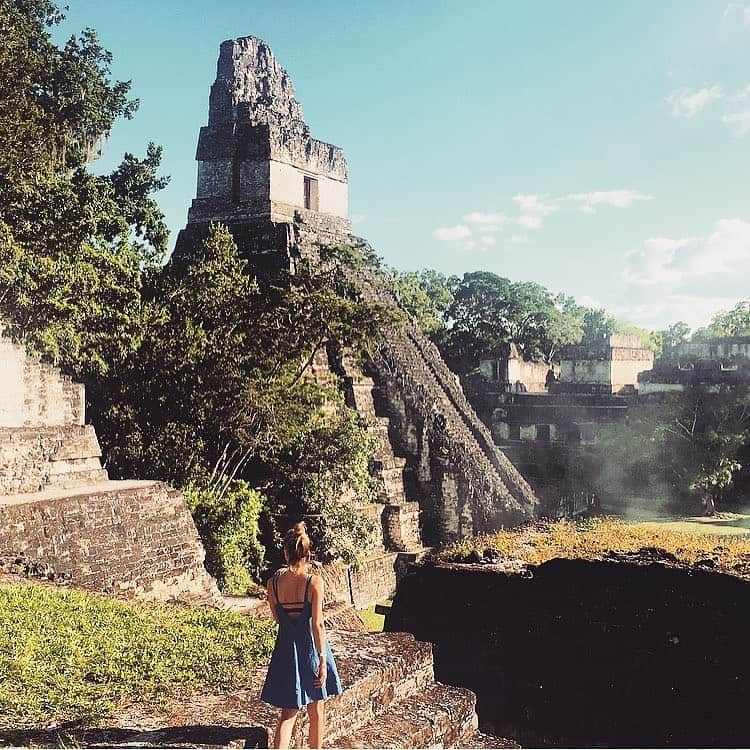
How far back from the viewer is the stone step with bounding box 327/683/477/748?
15.3 feet

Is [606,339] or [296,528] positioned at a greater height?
[606,339]

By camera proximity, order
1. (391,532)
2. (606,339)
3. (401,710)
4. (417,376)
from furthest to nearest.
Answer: (606,339)
(417,376)
(391,532)
(401,710)

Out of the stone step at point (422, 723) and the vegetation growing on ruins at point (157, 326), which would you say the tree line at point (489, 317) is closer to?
the vegetation growing on ruins at point (157, 326)

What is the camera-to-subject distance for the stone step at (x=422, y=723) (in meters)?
4.66

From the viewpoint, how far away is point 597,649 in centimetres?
871

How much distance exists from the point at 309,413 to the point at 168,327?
2674 mm

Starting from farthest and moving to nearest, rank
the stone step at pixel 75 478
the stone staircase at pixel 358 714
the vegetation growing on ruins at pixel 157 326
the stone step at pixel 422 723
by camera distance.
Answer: the vegetation growing on ruins at pixel 157 326 < the stone step at pixel 75 478 < the stone step at pixel 422 723 < the stone staircase at pixel 358 714

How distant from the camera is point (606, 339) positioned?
2492 centimetres

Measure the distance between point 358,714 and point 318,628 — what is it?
1.38 meters

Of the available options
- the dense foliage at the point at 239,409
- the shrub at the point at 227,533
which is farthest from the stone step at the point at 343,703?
the dense foliage at the point at 239,409

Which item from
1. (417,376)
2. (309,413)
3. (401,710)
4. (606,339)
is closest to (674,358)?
(606,339)

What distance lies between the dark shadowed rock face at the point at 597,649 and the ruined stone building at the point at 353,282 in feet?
18.3

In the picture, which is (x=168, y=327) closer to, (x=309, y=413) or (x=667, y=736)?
(x=309, y=413)

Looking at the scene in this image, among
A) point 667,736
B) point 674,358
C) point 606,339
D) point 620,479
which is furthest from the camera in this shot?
point 674,358
